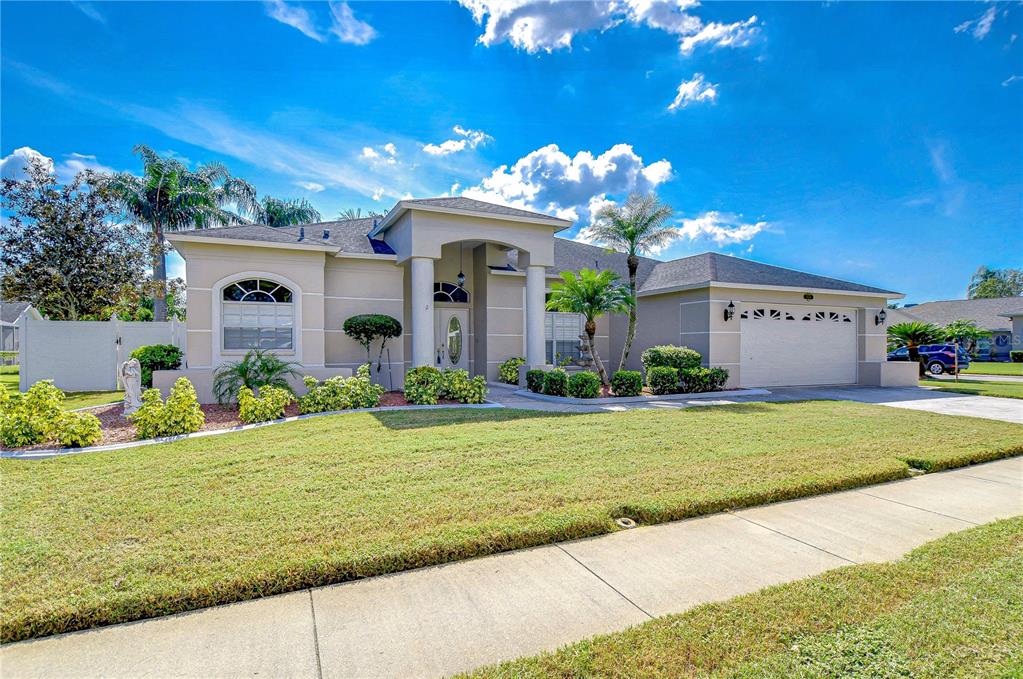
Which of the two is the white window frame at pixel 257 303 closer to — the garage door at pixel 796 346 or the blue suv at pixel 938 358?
the garage door at pixel 796 346

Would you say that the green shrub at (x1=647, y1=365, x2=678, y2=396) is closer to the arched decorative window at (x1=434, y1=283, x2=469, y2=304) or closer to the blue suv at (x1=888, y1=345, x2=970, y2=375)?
the arched decorative window at (x1=434, y1=283, x2=469, y2=304)

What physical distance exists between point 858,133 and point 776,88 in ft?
14.9

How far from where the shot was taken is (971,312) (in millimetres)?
39219

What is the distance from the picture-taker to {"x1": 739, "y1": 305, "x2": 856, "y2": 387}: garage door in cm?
1586

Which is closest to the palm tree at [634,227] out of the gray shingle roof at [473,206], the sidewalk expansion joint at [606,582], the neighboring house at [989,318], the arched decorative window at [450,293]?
the gray shingle roof at [473,206]

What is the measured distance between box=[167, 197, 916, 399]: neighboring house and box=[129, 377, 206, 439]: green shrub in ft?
11.3

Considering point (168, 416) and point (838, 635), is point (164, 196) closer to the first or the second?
point (168, 416)

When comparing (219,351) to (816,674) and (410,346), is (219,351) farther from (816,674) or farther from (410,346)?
(816,674)

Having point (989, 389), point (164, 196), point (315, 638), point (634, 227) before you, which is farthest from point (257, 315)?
point (989, 389)

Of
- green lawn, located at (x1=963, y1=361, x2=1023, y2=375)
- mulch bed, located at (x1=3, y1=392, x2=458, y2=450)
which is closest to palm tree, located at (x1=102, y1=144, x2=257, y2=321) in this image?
mulch bed, located at (x1=3, y1=392, x2=458, y2=450)

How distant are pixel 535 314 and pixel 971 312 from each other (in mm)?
46252

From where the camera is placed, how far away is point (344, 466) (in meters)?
5.66

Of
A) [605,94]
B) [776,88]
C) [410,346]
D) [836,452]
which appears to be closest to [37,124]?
[410,346]

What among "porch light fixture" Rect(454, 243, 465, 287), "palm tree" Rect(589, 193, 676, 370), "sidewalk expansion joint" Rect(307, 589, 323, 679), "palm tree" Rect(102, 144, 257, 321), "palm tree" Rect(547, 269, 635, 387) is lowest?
"sidewalk expansion joint" Rect(307, 589, 323, 679)
